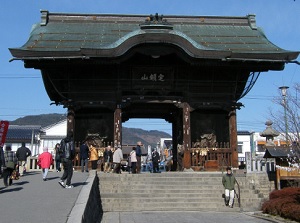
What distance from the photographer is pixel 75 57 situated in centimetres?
2144

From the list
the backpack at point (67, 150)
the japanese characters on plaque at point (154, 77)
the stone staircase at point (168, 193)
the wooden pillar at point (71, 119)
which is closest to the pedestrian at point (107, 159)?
the wooden pillar at point (71, 119)

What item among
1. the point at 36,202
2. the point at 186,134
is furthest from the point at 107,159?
the point at 36,202

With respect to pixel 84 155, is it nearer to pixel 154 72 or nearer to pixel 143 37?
pixel 154 72

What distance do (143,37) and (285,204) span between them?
11.4 metres

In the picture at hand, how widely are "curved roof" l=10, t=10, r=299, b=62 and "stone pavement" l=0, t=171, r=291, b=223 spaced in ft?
25.5

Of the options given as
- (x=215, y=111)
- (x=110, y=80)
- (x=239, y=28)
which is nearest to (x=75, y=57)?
(x=110, y=80)

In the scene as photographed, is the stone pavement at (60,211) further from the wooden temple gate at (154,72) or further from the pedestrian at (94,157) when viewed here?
the wooden temple gate at (154,72)

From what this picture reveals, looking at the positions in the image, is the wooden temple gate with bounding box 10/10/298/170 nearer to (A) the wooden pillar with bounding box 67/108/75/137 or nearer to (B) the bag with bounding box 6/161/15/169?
(A) the wooden pillar with bounding box 67/108/75/137

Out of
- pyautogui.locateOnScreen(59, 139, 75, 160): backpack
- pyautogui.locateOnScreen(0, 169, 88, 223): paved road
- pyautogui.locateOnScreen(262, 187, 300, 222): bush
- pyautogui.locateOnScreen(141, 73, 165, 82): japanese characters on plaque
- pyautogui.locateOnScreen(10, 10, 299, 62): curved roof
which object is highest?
pyautogui.locateOnScreen(10, 10, 299, 62): curved roof

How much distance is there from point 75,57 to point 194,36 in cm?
809

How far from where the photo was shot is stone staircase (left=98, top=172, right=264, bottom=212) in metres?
16.0

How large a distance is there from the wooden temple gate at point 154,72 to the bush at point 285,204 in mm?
7275

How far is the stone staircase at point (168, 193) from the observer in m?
16.0

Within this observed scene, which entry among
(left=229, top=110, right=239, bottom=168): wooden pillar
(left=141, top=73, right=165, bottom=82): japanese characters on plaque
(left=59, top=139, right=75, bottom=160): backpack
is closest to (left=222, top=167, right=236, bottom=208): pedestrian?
(left=59, top=139, right=75, bottom=160): backpack
